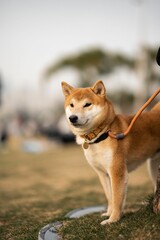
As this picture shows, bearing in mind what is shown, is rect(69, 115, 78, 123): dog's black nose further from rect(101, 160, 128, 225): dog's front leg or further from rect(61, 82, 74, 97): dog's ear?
rect(101, 160, 128, 225): dog's front leg

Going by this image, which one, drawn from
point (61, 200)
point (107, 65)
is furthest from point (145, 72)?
point (61, 200)

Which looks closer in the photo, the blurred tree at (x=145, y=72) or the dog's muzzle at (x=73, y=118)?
the dog's muzzle at (x=73, y=118)

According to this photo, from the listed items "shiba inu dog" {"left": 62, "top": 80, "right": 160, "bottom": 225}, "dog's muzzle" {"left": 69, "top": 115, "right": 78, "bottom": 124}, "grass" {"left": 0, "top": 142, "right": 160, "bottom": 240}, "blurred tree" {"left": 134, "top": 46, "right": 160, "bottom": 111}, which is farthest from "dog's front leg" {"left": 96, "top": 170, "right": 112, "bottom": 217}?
"blurred tree" {"left": 134, "top": 46, "right": 160, "bottom": 111}

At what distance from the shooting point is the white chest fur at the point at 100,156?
14.5ft

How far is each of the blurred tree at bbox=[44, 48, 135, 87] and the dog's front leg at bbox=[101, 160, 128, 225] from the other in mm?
26954

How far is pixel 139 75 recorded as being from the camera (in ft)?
98.9

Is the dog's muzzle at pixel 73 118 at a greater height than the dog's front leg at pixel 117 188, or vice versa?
the dog's muzzle at pixel 73 118

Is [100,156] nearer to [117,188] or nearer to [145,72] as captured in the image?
[117,188]

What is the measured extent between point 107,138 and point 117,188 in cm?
60

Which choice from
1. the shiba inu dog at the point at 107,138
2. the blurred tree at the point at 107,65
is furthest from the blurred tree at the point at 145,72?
the shiba inu dog at the point at 107,138

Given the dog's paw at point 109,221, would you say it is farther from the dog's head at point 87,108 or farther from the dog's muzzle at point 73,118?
the dog's muzzle at point 73,118

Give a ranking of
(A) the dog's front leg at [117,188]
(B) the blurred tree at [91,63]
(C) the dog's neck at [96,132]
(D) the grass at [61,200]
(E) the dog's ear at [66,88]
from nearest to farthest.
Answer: (D) the grass at [61,200] < (A) the dog's front leg at [117,188] < (C) the dog's neck at [96,132] < (E) the dog's ear at [66,88] < (B) the blurred tree at [91,63]

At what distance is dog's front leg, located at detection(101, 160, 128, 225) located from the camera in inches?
173

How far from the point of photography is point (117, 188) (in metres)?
4.41
